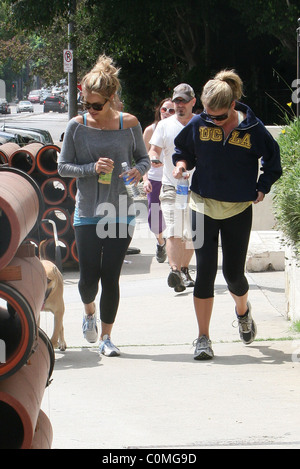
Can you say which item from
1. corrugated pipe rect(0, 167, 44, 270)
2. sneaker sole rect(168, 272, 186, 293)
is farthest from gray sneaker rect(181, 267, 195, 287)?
corrugated pipe rect(0, 167, 44, 270)

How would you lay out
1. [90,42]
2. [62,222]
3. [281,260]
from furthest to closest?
1. [90,42]
2. [62,222]
3. [281,260]

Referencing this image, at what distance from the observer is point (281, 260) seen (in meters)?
9.20

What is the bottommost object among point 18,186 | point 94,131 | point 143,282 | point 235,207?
point 143,282

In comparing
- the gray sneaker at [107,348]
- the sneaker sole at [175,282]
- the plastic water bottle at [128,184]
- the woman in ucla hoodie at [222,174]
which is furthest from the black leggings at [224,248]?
the sneaker sole at [175,282]

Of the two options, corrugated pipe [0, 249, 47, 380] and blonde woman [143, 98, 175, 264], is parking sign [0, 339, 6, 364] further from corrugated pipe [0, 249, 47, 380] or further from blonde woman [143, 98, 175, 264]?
blonde woman [143, 98, 175, 264]

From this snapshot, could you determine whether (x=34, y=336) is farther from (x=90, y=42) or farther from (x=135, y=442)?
(x=90, y=42)

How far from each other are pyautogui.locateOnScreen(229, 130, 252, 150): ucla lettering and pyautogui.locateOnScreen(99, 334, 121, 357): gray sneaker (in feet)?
5.28

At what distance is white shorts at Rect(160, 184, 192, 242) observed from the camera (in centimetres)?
824

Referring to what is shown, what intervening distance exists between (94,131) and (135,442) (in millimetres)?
2391

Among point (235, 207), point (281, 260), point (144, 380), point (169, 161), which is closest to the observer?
point (144, 380)

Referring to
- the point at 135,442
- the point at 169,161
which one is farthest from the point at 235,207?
the point at 169,161

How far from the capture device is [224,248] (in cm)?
588

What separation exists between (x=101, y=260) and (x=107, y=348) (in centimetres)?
62

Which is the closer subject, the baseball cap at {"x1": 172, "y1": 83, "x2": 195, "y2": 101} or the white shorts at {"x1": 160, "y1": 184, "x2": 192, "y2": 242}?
the baseball cap at {"x1": 172, "y1": 83, "x2": 195, "y2": 101}
